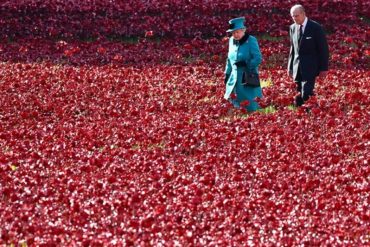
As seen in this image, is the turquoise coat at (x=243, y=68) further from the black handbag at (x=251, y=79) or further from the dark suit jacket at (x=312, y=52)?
the dark suit jacket at (x=312, y=52)

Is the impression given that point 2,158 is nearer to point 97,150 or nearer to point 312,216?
point 97,150

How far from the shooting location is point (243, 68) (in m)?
12.0

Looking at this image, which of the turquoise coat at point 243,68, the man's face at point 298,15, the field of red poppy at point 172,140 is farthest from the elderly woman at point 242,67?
the man's face at point 298,15

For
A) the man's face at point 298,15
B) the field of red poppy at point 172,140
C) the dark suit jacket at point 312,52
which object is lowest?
the field of red poppy at point 172,140

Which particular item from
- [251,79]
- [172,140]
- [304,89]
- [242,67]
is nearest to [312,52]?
[304,89]

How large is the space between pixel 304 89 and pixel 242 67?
3.23 feet

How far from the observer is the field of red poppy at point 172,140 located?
6.70 m

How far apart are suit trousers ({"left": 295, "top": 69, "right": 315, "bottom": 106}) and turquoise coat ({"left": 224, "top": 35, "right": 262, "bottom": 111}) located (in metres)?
0.58

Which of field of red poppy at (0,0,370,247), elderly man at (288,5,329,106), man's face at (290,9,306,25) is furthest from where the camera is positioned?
elderly man at (288,5,329,106)

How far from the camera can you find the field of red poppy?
6699mm

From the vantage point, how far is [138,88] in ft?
45.0

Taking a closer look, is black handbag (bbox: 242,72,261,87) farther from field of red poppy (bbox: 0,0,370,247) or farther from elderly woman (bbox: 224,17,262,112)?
field of red poppy (bbox: 0,0,370,247)

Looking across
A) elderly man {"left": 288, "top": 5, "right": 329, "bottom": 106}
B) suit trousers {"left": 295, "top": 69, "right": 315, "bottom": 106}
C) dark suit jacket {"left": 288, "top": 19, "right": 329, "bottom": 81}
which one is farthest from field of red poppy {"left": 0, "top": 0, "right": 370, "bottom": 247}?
dark suit jacket {"left": 288, "top": 19, "right": 329, "bottom": 81}

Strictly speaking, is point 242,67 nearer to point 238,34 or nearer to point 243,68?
point 243,68
